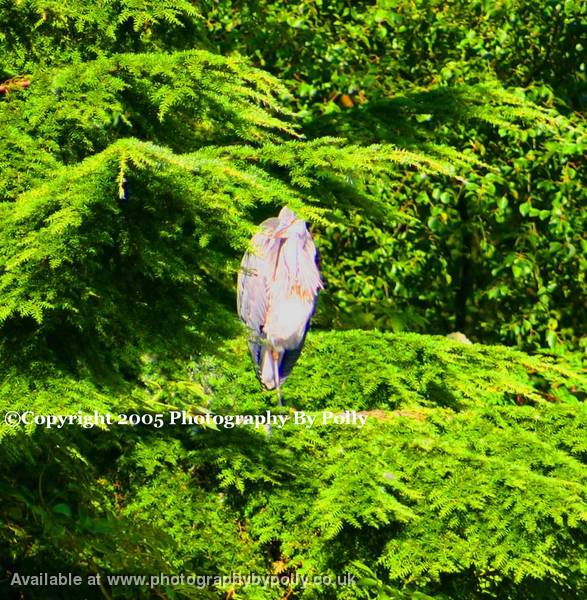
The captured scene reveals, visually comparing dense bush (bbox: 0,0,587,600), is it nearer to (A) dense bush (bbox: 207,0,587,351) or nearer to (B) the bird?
(B) the bird

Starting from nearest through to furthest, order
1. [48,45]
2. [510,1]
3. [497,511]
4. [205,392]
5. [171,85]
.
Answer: [171,85], [497,511], [48,45], [205,392], [510,1]

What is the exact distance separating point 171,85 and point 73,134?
0.26 m

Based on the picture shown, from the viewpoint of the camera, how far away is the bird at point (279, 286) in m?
2.29

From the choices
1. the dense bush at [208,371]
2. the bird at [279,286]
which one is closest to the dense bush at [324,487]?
the dense bush at [208,371]

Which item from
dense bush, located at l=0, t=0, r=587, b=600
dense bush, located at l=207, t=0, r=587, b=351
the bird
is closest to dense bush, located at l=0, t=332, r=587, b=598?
dense bush, located at l=0, t=0, r=587, b=600

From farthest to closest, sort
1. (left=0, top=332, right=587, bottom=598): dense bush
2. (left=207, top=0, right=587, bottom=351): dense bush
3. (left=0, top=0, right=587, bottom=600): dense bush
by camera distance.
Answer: (left=207, top=0, right=587, bottom=351): dense bush < (left=0, top=332, right=587, bottom=598): dense bush < (left=0, top=0, right=587, bottom=600): dense bush

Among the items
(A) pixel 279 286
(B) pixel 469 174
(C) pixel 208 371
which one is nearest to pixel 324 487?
(C) pixel 208 371

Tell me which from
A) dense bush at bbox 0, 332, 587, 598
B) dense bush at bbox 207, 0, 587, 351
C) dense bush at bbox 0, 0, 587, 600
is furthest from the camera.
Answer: dense bush at bbox 207, 0, 587, 351

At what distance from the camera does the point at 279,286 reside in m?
2.36

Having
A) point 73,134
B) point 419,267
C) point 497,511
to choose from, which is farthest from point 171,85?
point 419,267

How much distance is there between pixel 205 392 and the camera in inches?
125

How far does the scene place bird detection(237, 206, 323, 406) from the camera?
7.52 ft

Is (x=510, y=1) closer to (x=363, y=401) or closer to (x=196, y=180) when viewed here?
(x=363, y=401)

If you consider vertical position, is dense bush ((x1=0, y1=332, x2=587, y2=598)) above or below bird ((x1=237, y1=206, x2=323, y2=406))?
below
